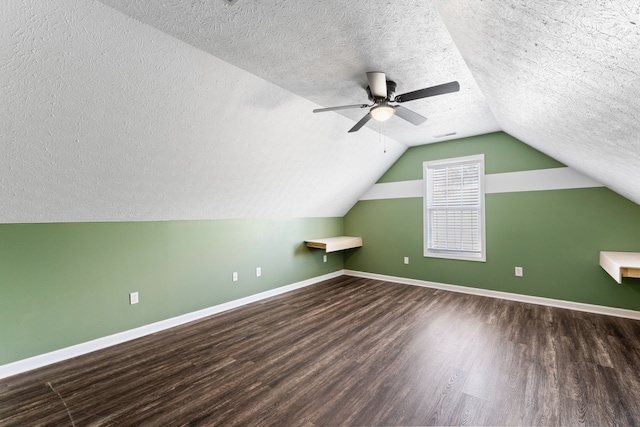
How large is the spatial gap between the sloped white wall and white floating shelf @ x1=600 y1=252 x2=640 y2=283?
124 inches

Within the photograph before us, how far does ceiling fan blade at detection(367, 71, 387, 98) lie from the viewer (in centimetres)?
213

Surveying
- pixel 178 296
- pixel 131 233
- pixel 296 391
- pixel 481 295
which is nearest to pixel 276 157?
pixel 131 233

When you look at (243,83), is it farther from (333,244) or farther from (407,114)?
(333,244)

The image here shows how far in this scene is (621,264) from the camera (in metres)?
2.63

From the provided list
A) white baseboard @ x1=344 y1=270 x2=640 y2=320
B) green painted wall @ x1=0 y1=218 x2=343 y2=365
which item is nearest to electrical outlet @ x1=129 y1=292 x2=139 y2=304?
green painted wall @ x1=0 y1=218 x2=343 y2=365

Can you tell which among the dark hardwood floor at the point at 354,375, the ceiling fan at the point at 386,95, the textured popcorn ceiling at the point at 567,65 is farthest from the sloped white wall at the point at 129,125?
the textured popcorn ceiling at the point at 567,65

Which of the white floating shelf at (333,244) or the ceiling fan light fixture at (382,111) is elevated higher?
the ceiling fan light fixture at (382,111)

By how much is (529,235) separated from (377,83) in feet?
11.0

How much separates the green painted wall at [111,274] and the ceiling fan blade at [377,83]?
2.64 meters

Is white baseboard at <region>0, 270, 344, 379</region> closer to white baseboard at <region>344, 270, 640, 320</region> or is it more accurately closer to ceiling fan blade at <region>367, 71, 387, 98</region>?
white baseboard at <region>344, 270, 640, 320</region>

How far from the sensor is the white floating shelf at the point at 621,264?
2.55m

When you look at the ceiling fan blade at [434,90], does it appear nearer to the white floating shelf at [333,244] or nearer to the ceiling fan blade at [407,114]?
the ceiling fan blade at [407,114]

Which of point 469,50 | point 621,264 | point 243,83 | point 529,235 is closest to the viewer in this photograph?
point 469,50

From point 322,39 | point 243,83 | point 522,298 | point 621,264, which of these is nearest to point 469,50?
point 322,39
